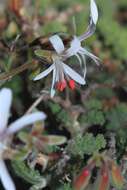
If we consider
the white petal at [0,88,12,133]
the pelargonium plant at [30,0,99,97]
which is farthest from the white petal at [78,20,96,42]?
the white petal at [0,88,12,133]

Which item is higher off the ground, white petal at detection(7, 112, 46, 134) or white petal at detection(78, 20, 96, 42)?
white petal at detection(7, 112, 46, 134)

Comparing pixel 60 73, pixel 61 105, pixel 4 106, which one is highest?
pixel 4 106

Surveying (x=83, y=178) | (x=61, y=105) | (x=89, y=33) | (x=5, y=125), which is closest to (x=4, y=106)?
(x=5, y=125)

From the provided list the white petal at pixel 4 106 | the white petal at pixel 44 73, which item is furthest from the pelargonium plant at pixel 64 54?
the white petal at pixel 4 106

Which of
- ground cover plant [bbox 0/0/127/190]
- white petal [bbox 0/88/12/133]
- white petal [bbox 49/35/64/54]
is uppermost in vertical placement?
white petal [bbox 0/88/12/133]

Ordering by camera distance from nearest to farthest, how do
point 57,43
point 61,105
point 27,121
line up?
1. point 27,121
2. point 57,43
3. point 61,105

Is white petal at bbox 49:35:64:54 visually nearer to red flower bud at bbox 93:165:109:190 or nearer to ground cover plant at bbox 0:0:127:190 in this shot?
ground cover plant at bbox 0:0:127:190

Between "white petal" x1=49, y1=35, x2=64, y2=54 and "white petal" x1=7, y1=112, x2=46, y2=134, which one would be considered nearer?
"white petal" x1=7, y1=112, x2=46, y2=134

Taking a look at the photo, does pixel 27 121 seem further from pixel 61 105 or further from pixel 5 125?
pixel 61 105

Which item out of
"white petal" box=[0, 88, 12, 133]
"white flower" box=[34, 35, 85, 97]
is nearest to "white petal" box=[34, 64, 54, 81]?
"white flower" box=[34, 35, 85, 97]
